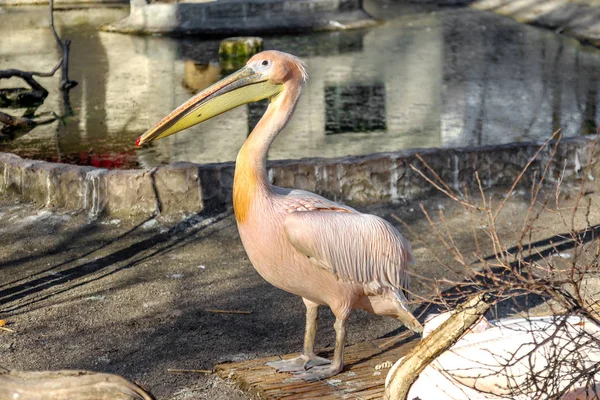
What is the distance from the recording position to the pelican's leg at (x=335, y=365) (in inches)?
160


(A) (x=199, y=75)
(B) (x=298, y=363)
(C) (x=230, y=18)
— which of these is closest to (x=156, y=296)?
(B) (x=298, y=363)

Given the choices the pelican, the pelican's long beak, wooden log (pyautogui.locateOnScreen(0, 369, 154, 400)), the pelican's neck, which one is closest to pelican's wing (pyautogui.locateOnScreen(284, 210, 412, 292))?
the pelican

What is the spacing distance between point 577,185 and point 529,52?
7670mm

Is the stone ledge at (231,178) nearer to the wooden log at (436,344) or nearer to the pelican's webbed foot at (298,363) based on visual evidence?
the pelican's webbed foot at (298,363)

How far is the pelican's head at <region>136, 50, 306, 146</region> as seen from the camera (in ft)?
13.4

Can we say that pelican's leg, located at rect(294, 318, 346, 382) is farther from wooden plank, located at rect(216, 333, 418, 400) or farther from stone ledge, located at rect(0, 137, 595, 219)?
stone ledge, located at rect(0, 137, 595, 219)

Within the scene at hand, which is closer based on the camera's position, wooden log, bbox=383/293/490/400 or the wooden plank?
wooden log, bbox=383/293/490/400

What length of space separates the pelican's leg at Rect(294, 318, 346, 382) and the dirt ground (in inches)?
12.6

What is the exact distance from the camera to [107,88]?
38.6ft

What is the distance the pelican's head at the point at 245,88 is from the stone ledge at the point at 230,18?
41.5 feet

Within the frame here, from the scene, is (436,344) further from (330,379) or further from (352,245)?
(330,379)

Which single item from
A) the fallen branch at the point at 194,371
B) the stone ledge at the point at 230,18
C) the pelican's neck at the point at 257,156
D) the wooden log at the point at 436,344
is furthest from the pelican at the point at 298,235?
the stone ledge at the point at 230,18

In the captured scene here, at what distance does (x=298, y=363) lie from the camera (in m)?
4.18

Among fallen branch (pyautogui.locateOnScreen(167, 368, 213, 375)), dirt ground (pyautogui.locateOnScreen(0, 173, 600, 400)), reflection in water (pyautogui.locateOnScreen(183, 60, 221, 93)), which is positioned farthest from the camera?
reflection in water (pyautogui.locateOnScreen(183, 60, 221, 93))
